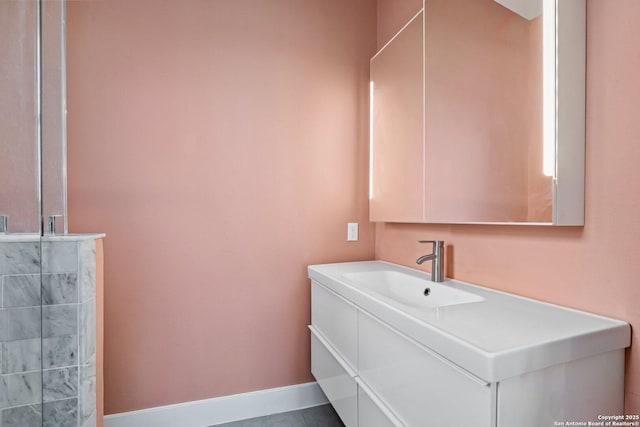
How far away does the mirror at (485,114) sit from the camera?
0.94 metres

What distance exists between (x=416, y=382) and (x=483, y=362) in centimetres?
29

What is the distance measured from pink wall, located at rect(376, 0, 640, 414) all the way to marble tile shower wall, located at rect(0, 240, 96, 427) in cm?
161

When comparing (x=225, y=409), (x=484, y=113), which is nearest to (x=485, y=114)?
(x=484, y=113)

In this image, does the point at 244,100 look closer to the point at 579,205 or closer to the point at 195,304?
the point at 195,304

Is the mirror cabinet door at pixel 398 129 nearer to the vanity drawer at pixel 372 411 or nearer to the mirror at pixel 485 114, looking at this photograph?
the mirror at pixel 485 114

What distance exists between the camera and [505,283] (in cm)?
117

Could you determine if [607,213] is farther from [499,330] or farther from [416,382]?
[416,382]

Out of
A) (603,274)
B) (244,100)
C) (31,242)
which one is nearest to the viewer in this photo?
(603,274)

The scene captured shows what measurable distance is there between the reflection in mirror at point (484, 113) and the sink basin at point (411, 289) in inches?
11.1

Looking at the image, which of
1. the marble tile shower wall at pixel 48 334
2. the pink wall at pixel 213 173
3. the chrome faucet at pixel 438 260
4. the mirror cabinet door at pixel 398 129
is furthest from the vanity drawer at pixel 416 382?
the marble tile shower wall at pixel 48 334

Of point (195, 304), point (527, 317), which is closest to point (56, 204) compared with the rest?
point (195, 304)

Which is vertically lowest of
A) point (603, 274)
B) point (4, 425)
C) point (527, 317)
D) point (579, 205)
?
point (4, 425)

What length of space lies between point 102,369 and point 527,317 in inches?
68.5

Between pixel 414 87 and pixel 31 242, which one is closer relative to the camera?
pixel 31 242
